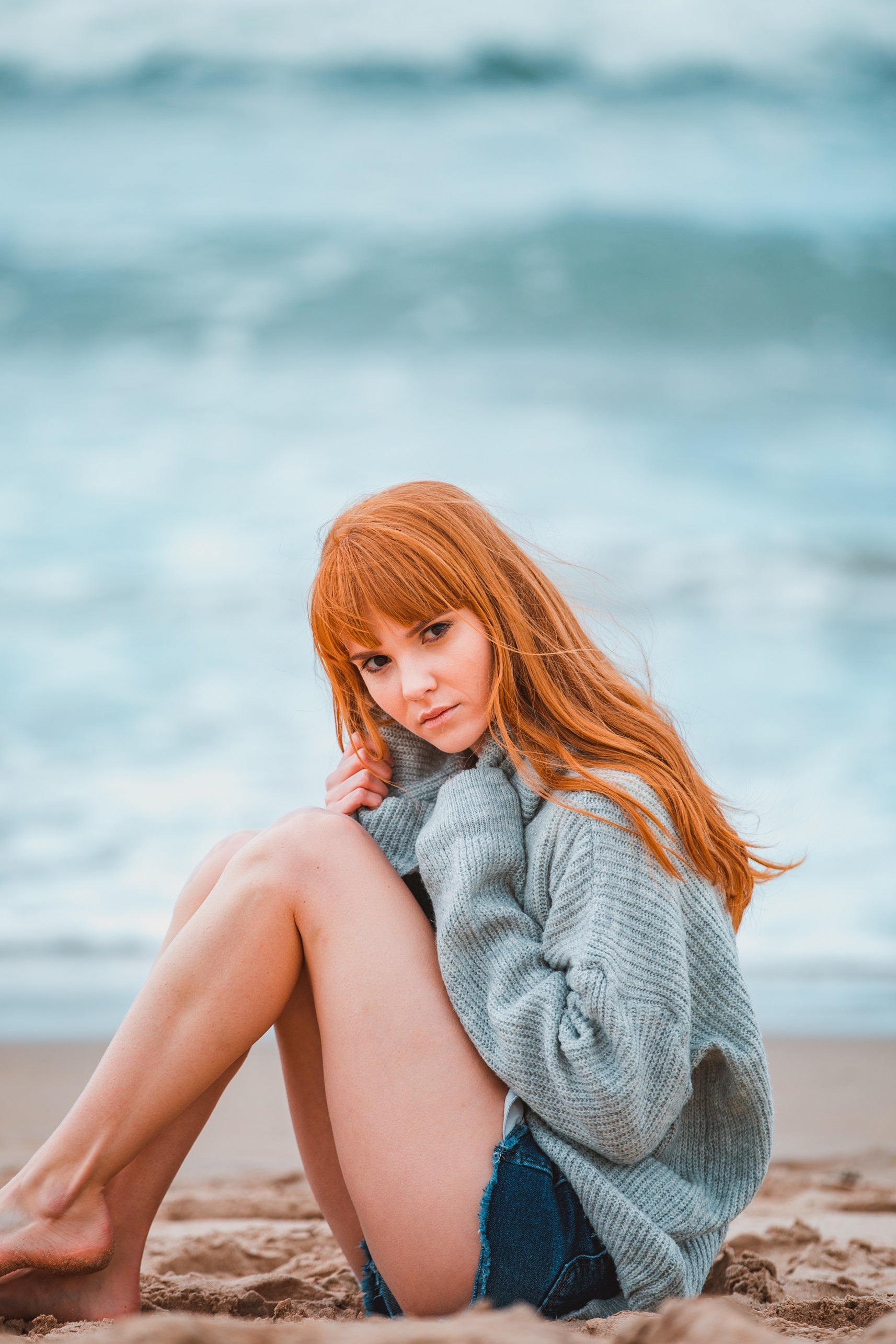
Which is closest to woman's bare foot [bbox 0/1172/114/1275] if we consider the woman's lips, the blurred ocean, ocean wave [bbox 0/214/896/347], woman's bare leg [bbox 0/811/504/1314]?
woman's bare leg [bbox 0/811/504/1314]

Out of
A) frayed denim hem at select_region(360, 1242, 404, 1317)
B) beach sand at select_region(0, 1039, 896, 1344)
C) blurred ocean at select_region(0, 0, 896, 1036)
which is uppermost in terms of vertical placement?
blurred ocean at select_region(0, 0, 896, 1036)

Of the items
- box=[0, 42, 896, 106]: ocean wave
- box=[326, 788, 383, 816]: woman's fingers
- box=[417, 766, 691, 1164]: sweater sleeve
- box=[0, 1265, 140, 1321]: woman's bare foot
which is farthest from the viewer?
box=[0, 42, 896, 106]: ocean wave

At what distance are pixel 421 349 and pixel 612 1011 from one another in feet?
31.3

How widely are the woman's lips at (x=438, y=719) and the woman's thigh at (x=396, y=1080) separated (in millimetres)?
296

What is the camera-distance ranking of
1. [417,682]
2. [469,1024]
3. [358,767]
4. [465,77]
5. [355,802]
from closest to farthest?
[469,1024]
[417,682]
[355,802]
[358,767]
[465,77]

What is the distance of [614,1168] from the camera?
1550mm

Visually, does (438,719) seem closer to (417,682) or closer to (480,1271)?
(417,682)

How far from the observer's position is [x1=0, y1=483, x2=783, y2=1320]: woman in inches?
59.0

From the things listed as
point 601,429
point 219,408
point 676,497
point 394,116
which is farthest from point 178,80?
point 676,497

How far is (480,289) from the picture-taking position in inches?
418

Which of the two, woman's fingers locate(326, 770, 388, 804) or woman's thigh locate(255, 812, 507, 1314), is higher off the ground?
woman's fingers locate(326, 770, 388, 804)

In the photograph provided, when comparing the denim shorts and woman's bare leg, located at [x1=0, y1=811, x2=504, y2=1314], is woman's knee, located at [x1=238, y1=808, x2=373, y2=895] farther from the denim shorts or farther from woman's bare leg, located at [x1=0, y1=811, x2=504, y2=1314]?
the denim shorts

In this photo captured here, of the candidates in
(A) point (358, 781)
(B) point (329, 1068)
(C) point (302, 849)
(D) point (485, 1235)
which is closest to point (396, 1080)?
(B) point (329, 1068)

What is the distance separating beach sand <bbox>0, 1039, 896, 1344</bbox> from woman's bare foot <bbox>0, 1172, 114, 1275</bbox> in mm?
84
